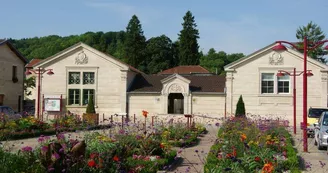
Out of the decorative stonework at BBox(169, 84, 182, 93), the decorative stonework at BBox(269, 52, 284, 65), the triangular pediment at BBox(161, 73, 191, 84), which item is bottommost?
the decorative stonework at BBox(169, 84, 182, 93)

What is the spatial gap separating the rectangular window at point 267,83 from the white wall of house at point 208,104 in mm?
3527

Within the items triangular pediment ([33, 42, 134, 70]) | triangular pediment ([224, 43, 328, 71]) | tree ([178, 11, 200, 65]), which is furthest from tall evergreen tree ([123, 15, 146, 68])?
triangular pediment ([224, 43, 328, 71])

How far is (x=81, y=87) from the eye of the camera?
40406 mm

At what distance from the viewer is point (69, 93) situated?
4062cm

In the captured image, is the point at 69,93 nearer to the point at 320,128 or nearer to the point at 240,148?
the point at 320,128

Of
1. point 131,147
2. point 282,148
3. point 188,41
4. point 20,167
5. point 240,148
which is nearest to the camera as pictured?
point 20,167

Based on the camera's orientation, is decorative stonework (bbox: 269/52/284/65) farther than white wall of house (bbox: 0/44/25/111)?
No

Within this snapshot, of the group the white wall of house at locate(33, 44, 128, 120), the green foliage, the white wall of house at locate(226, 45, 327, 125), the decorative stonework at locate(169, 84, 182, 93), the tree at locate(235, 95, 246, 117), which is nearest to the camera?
the tree at locate(235, 95, 246, 117)

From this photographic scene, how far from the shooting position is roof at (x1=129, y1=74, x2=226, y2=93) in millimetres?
38844

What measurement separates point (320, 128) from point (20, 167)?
14474 millimetres

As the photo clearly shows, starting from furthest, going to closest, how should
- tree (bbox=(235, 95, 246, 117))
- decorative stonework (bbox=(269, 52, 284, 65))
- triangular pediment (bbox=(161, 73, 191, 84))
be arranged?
triangular pediment (bbox=(161, 73, 191, 84))
decorative stonework (bbox=(269, 52, 284, 65))
tree (bbox=(235, 95, 246, 117))

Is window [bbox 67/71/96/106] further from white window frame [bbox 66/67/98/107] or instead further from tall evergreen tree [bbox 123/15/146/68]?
tall evergreen tree [bbox 123/15/146/68]

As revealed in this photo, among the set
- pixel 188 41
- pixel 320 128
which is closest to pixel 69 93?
pixel 320 128

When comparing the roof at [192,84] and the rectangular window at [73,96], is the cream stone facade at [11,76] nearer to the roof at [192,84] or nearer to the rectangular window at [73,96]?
the rectangular window at [73,96]
